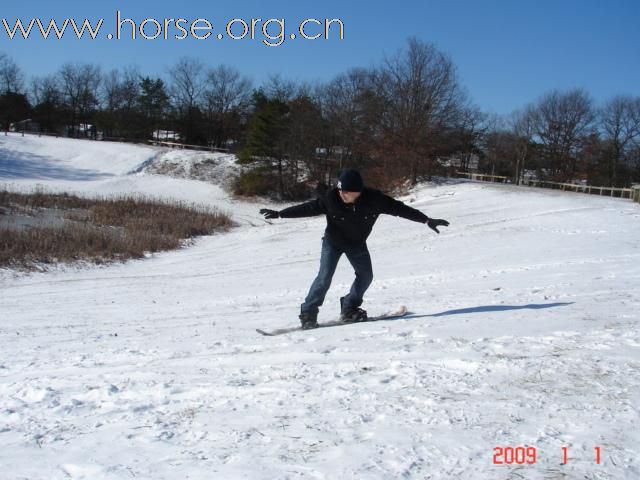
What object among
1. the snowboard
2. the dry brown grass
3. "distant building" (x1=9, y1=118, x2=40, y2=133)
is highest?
"distant building" (x1=9, y1=118, x2=40, y2=133)

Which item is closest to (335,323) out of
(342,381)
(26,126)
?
(342,381)

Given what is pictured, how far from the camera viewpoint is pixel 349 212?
6.13m

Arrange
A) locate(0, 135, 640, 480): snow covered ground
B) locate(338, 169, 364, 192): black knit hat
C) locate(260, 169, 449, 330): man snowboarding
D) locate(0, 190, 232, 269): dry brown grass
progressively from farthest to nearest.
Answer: locate(0, 190, 232, 269): dry brown grass, locate(260, 169, 449, 330): man snowboarding, locate(338, 169, 364, 192): black knit hat, locate(0, 135, 640, 480): snow covered ground

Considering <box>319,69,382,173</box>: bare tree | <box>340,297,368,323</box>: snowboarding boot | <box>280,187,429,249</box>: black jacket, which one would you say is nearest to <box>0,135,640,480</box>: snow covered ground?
<box>340,297,368,323</box>: snowboarding boot

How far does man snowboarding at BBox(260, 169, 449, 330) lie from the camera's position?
607 centimetres

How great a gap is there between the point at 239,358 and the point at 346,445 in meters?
2.18

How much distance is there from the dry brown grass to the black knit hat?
12.8 meters

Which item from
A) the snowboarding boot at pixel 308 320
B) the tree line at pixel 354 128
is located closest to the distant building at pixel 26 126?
the tree line at pixel 354 128

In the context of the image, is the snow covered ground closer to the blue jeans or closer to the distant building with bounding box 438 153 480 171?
the blue jeans

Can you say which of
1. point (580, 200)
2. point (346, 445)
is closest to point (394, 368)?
point (346, 445)

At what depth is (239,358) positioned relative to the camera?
509 cm

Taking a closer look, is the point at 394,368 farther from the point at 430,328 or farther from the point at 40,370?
the point at 40,370
